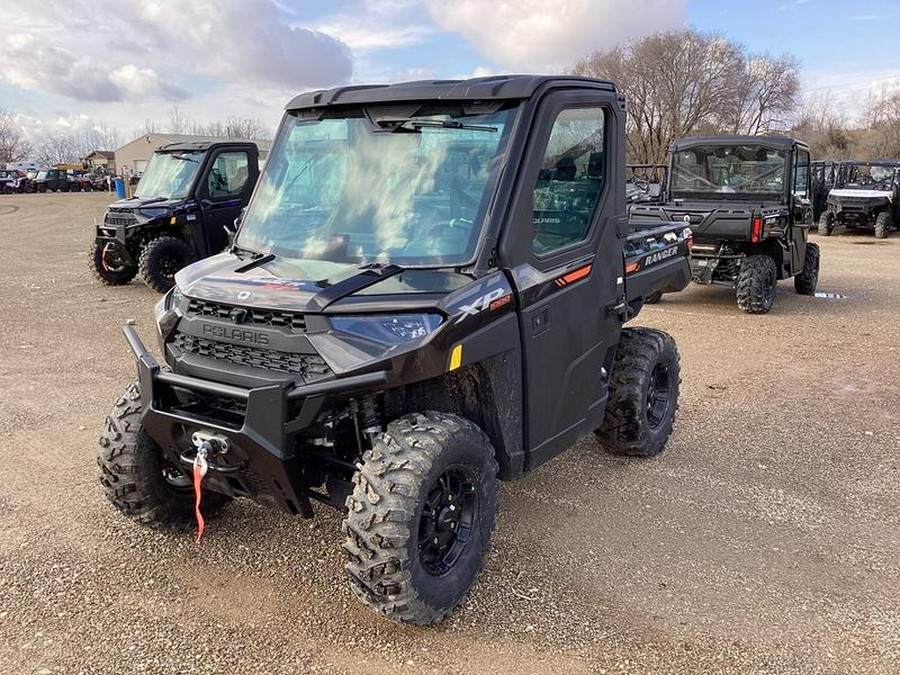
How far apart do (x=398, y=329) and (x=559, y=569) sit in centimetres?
158

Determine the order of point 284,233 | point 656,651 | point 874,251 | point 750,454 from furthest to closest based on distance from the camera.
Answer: point 874,251
point 750,454
point 284,233
point 656,651

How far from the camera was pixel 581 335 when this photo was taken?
3.90 m

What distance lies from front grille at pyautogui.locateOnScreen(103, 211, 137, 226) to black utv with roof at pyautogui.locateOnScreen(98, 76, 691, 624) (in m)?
8.29

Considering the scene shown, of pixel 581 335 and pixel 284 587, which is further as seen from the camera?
pixel 581 335

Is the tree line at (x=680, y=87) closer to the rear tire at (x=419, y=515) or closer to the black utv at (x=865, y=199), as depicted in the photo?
the black utv at (x=865, y=199)

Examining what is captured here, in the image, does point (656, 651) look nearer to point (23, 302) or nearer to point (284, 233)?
point (284, 233)

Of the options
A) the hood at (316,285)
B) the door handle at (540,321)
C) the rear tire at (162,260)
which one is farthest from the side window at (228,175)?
the door handle at (540,321)

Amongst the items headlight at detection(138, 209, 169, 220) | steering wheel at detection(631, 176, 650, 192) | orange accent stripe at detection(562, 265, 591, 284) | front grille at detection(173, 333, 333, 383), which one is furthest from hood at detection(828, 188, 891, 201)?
front grille at detection(173, 333, 333, 383)

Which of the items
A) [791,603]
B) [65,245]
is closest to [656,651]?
[791,603]

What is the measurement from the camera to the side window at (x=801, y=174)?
34.3 feet

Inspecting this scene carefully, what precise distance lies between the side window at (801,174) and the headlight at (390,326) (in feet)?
29.4

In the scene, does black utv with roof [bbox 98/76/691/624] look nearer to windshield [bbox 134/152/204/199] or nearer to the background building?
windshield [bbox 134/152/204/199]

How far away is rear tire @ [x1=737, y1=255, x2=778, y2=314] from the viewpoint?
9.84 m

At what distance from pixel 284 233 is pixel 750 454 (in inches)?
138
